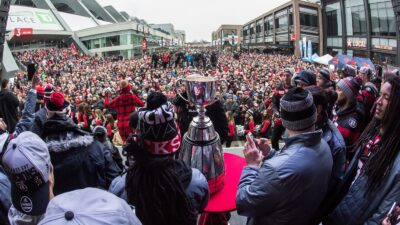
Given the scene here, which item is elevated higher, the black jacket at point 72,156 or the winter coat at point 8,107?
the winter coat at point 8,107

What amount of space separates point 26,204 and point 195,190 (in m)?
0.99

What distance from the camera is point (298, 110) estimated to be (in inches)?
84.8

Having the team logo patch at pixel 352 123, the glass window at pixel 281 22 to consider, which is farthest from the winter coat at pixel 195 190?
the glass window at pixel 281 22

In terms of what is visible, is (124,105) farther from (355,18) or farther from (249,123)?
(355,18)

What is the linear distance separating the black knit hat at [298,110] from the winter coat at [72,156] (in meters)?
1.69

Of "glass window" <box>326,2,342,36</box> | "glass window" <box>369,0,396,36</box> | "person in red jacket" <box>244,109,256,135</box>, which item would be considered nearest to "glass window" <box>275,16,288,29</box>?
"glass window" <box>326,2,342,36</box>

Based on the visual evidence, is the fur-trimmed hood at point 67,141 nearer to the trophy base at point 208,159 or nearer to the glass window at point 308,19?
the trophy base at point 208,159

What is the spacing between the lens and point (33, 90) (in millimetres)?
4160

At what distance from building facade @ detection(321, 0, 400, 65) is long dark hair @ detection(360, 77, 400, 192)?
27.8 m

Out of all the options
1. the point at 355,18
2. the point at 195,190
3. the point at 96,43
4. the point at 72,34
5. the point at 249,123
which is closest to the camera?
the point at 195,190

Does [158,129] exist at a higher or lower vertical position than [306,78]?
lower

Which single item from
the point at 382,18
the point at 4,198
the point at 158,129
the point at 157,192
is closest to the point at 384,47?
the point at 382,18

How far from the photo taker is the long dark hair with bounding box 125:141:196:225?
73.1 inches

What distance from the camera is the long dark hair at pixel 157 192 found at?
1856 mm
